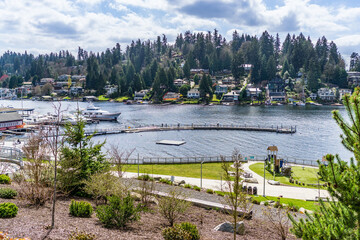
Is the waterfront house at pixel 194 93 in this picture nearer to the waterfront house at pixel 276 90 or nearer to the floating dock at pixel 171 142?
the waterfront house at pixel 276 90

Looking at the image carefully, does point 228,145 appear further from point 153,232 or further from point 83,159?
point 153,232

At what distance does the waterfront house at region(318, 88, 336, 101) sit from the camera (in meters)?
146

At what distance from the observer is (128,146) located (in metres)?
Answer: 61.0

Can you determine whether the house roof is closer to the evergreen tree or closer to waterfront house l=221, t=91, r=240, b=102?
the evergreen tree

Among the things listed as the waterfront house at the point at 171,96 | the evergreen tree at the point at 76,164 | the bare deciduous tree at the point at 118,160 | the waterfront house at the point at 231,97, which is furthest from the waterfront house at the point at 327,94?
the evergreen tree at the point at 76,164

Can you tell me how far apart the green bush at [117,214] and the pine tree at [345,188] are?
8.77 m

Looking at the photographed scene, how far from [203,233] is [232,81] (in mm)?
160689

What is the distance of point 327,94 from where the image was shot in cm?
14625

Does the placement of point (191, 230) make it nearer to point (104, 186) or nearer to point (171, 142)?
point (104, 186)

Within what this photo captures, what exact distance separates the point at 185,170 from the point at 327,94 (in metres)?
130

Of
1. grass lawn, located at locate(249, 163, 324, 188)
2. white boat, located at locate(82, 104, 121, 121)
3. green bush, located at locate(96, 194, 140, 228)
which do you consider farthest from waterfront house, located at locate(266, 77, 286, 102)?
green bush, located at locate(96, 194, 140, 228)

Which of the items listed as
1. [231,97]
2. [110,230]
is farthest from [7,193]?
[231,97]

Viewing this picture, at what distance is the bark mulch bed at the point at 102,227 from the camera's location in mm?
12241

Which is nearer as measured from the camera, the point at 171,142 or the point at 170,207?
the point at 170,207
